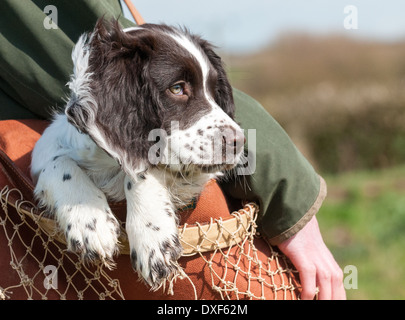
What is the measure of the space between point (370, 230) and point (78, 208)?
6.34 meters

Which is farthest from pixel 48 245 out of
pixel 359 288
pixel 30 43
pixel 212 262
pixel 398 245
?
pixel 398 245

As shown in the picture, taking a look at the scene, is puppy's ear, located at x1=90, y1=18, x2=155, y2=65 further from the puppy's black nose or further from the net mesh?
the net mesh

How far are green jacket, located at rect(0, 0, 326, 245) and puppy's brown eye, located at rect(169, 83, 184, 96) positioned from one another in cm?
34

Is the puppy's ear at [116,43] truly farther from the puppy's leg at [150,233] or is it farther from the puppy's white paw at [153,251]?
the puppy's white paw at [153,251]

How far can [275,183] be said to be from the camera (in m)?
2.63

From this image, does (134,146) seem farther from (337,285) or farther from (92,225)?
(337,285)

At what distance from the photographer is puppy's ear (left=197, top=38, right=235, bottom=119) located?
279 centimetres

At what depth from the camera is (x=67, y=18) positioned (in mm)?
2768

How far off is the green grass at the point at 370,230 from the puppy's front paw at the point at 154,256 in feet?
14.0

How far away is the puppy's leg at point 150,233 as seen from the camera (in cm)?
224

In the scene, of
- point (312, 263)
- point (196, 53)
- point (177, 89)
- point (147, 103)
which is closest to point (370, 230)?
point (312, 263)

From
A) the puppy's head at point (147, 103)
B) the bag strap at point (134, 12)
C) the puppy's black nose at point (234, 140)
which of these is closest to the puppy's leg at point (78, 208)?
the puppy's head at point (147, 103)

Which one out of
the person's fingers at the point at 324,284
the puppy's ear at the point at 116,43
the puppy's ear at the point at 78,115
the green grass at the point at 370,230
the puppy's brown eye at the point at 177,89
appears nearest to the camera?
the puppy's ear at the point at 78,115

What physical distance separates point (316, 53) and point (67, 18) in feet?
74.9
